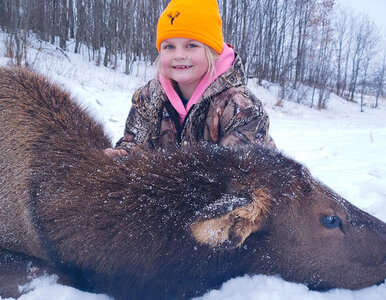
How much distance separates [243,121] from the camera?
10.9 feet

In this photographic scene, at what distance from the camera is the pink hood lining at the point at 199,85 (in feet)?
11.5

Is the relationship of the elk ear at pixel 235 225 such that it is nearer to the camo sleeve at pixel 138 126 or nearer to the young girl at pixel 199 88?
the young girl at pixel 199 88

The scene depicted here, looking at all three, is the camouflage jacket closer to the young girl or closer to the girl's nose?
the young girl

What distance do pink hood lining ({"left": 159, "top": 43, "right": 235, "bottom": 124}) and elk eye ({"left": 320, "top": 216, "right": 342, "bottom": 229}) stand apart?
1.75m

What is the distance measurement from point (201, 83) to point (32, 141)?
5.62 feet

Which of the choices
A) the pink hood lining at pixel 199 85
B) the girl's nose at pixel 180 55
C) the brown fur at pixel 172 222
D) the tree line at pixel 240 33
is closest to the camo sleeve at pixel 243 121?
the pink hood lining at pixel 199 85

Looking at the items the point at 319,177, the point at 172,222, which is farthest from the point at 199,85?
the point at 319,177

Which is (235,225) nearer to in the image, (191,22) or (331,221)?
(331,221)

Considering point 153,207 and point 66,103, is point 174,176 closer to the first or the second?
point 153,207

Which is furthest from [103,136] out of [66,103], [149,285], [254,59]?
[254,59]

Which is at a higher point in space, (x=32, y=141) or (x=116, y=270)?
(x=32, y=141)

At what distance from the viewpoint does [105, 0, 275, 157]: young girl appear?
11.0 ft

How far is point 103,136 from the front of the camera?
3039 millimetres

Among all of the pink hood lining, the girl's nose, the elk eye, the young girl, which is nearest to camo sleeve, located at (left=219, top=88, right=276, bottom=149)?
the young girl
